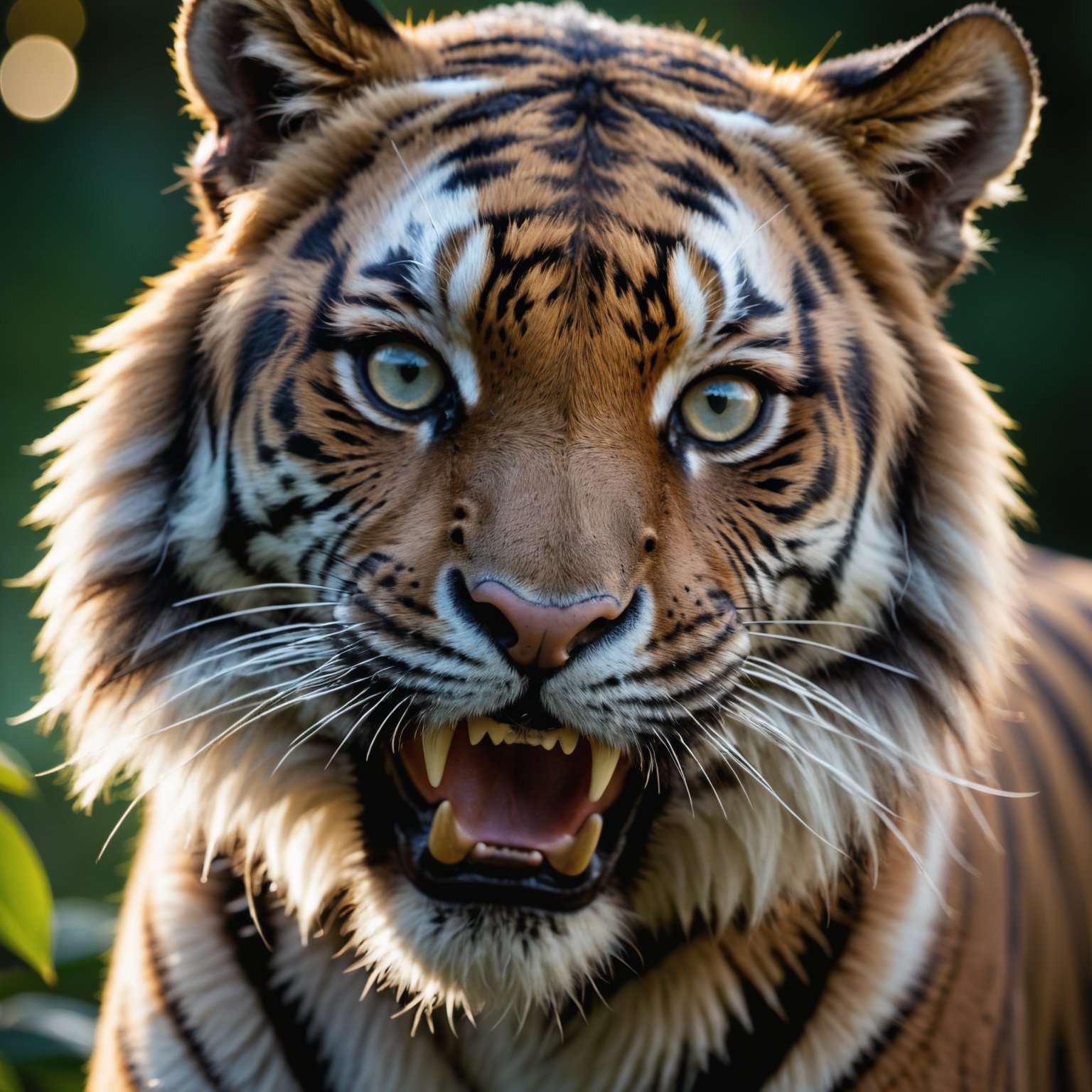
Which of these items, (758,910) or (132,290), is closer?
(758,910)

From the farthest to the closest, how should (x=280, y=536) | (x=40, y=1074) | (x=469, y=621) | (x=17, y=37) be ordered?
1. (x=17, y=37)
2. (x=40, y=1074)
3. (x=280, y=536)
4. (x=469, y=621)

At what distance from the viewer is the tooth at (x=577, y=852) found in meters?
1.04

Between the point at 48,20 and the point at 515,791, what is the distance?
3.48 m

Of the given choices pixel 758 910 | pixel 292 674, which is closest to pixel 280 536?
pixel 292 674

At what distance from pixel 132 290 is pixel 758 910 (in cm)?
331

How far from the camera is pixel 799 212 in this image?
1213 mm

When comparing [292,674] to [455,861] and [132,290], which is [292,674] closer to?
[455,861]

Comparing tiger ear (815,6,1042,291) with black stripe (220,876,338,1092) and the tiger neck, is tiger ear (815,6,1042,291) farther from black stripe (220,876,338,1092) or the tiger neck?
black stripe (220,876,338,1092)

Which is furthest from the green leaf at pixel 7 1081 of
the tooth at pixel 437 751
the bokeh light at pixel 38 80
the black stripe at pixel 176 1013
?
the bokeh light at pixel 38 80

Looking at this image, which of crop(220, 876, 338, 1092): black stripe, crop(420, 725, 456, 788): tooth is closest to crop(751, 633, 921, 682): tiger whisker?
crop(420, 725, 456, 788): tooth

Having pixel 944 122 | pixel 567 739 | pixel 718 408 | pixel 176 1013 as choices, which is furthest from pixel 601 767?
pixel 944 122

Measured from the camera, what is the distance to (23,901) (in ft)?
3.89

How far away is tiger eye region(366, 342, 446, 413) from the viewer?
1.07m

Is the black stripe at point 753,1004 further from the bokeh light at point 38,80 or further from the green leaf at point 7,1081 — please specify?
the bokeh light at point 38,80
